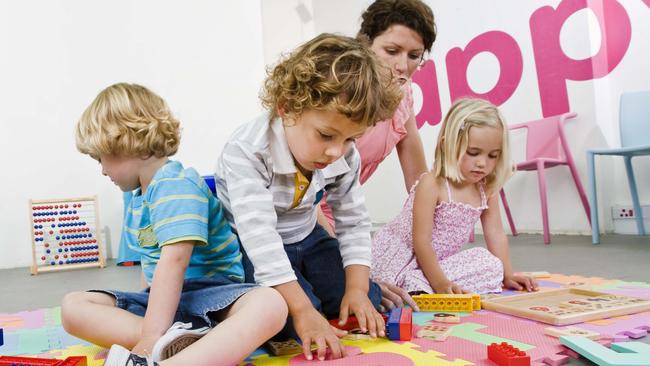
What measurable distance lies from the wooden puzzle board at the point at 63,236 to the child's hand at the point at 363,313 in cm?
209

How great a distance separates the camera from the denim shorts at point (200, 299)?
794mm

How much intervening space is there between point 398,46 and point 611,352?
0.79 metres

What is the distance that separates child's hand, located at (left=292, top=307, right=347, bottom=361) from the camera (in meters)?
0.76

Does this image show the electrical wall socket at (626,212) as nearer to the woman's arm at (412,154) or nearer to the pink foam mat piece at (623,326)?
the woman's arm at (412,154)

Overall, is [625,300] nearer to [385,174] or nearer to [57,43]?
[385,174]

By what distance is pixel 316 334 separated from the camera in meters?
0.77

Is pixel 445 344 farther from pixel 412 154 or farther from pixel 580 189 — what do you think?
pixel 580 189

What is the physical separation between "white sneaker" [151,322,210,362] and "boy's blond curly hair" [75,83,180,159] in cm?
33

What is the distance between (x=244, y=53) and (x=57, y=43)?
3.16ft

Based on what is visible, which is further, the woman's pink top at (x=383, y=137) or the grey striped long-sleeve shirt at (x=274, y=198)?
the woman's pink top at (x=383, y=137)

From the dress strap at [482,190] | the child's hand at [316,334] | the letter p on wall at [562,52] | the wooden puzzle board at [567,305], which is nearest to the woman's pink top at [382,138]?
the dress strap at [482,190]

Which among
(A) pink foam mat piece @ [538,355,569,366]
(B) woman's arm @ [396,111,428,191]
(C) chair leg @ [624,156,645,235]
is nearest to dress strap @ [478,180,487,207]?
(B) woman's arm @ [396,111,428,191]

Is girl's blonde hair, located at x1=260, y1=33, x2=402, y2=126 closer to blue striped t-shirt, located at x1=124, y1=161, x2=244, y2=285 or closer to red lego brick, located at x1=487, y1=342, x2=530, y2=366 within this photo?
blue striped t-shirt, located at x1=124, y1=161, x2=244, y2=285

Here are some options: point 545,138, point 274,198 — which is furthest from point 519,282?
point 545,138
